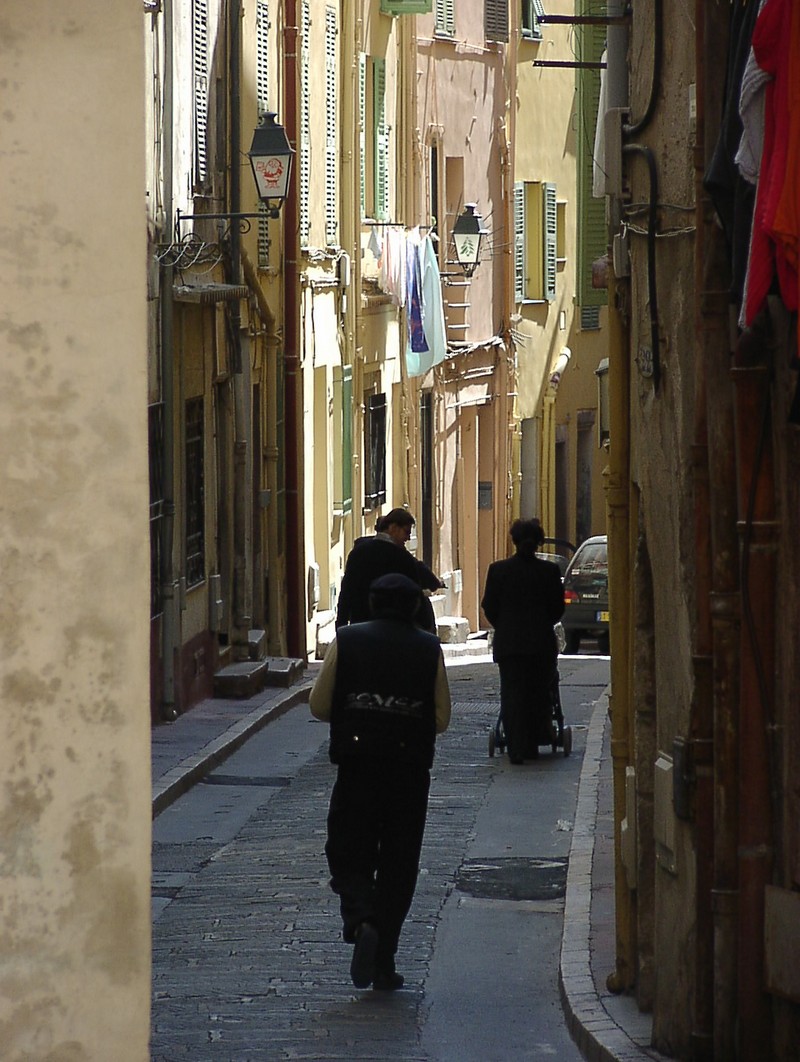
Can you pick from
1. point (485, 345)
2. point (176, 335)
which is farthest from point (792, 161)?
point (485, 345)

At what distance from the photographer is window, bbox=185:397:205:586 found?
1836 cm

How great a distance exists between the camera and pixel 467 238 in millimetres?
30953

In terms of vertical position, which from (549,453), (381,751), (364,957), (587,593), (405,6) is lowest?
(587,593)

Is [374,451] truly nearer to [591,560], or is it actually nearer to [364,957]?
[591,560]

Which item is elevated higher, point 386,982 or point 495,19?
point 495,19

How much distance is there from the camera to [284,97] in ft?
74.1

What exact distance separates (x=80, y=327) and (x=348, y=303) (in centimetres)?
2177

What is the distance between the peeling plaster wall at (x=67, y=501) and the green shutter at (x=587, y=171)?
103ft

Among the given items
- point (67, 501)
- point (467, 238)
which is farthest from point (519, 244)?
point (67, 501)

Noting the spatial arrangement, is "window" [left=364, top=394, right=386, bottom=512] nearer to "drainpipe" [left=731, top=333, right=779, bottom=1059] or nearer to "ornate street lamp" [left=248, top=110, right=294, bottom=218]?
"ornate street lamp" [left=248, top=110, right=294, bottom=218]

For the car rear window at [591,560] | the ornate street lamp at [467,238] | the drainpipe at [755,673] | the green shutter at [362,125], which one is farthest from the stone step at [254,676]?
the drainpipe at [755,673]

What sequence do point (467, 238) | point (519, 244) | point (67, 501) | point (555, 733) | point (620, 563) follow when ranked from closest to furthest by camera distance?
1. point (67, 501)
2. point (620, 563)
3. point (555, 733)
4. point (467, 238)
5. point (519, 244)

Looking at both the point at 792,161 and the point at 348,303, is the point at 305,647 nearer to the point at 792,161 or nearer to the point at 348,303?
the point at 348,303

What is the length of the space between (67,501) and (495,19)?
98.5ft
